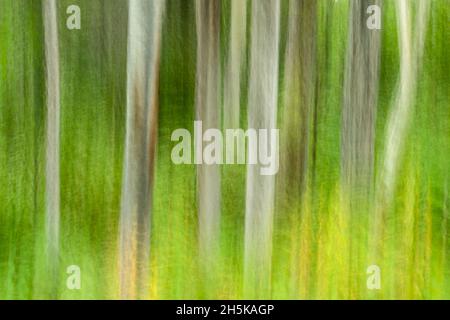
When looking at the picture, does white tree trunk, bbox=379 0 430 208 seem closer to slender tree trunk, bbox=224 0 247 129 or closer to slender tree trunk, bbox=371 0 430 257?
slender tree trunk, bbox=371 0 430 257

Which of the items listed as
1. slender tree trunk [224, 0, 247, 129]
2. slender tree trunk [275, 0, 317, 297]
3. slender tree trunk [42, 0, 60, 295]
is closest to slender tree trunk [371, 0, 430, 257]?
slender tree trunk [275, 0, 317, 297]

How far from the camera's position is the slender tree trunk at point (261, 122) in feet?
2.87

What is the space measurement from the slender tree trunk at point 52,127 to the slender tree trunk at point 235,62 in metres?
0.27

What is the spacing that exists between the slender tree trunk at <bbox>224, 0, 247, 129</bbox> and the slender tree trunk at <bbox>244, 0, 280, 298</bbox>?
0.6 inches

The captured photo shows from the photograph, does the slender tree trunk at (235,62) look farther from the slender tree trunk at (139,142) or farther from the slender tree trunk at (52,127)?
the slender tree trunk at (52,127)

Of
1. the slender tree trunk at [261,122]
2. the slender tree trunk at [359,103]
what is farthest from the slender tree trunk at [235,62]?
the slender tree trunk at [359,103]

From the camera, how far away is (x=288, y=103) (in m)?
0.88

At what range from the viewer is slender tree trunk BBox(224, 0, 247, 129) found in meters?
Result: 0.87

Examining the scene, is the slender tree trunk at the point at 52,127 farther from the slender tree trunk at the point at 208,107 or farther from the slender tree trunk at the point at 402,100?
the slender tree trunk at the point at 402,100

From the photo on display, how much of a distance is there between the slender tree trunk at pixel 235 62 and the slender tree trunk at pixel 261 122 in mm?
16

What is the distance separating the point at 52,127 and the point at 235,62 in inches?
12.0

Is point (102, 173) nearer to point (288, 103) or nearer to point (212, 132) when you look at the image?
point (212, 132)
